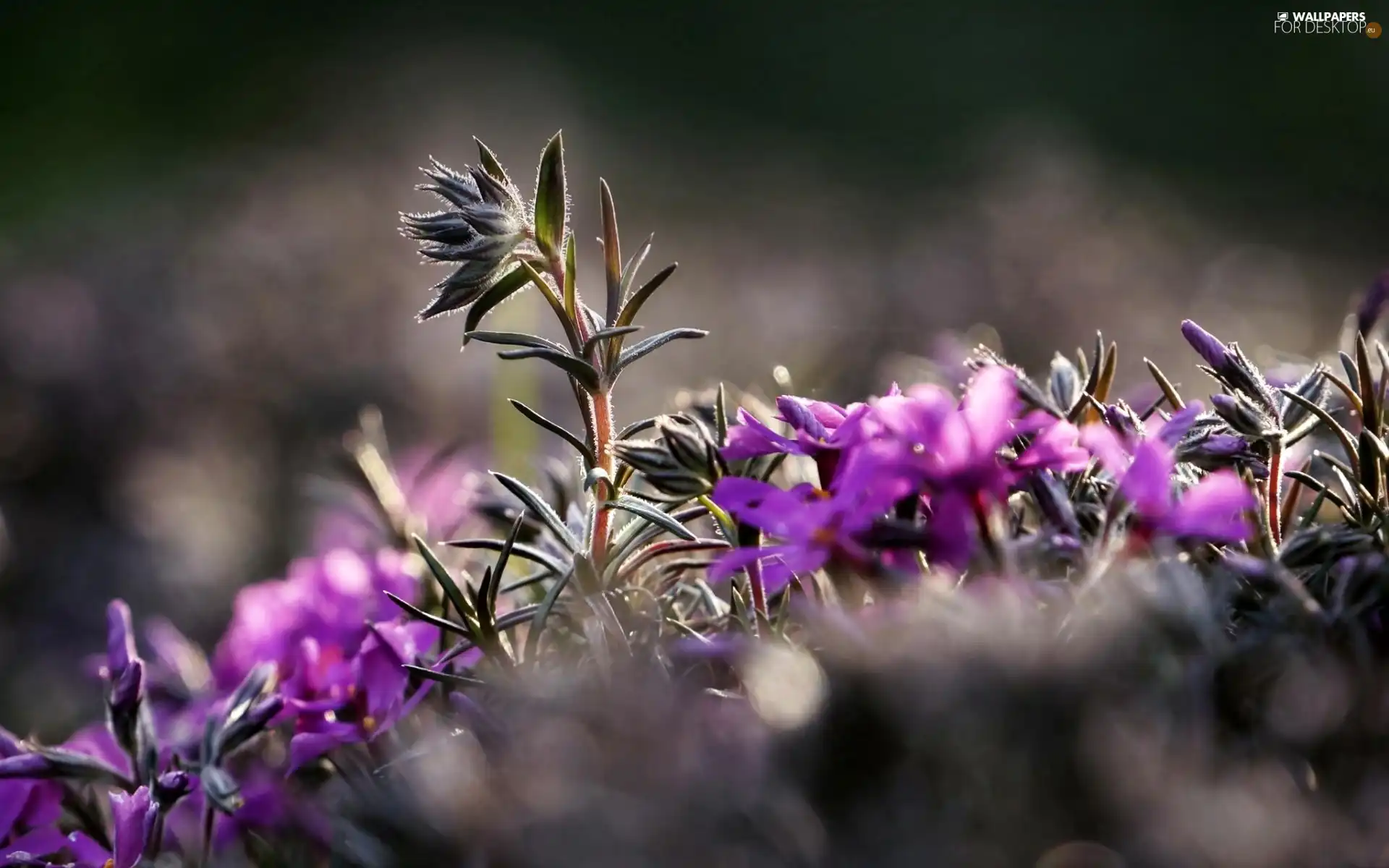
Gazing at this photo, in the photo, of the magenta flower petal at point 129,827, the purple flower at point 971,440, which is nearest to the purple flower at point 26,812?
the magenta flower petal at point 129,827

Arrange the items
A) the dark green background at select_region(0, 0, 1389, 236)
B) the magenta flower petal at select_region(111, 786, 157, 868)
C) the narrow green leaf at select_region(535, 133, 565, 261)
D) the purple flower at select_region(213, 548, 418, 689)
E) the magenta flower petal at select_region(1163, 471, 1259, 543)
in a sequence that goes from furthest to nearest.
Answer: the dark green background at select_region(0, 0, 1389, 236), the purple flower at select_region(213, 548, 418, 689), the narrow green leaf at select_region(535, 133, 565, 261), the magenta flower petal at select_region(111, 786, 157, 868), the magenta flower petal at select_region(1163, 471, 1259, 543)

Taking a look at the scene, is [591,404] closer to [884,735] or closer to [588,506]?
[588,506]

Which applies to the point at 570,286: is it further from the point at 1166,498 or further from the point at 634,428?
the point at 1166,498

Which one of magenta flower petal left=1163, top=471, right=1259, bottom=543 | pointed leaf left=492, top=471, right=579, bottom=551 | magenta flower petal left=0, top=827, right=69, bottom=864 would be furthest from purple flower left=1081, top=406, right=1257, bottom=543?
magenta flower petal left=0, top=827, right=69, bottom=864

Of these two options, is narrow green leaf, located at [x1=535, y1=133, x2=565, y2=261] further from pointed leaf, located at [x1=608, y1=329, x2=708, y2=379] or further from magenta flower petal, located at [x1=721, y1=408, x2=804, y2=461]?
magenta flower petal, located at [x1=721, y1=408, x2=804, y2=461]

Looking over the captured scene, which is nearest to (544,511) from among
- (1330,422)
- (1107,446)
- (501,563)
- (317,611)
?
(501,563)

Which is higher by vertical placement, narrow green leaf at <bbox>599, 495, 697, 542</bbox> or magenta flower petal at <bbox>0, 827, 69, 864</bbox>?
narrow green leaf at <bbox>599, 495, 697, 542</bbox>
